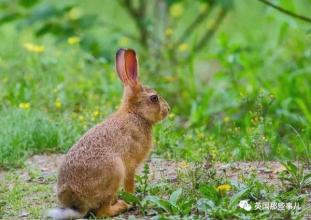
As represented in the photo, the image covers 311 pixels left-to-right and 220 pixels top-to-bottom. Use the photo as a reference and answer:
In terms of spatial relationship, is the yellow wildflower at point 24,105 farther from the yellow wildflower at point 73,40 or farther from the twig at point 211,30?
the twig at point 211,30

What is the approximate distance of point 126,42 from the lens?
10789mm

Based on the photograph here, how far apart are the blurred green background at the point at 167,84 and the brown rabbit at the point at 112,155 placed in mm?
551

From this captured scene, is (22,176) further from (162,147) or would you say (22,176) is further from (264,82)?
(264,82)

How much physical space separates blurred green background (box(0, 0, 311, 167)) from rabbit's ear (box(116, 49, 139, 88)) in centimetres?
72

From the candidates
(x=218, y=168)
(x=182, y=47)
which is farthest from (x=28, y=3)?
(x=218, y=168)

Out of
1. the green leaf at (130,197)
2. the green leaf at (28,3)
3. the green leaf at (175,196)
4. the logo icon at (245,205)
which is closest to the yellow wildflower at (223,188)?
the logo icon at (245,205)

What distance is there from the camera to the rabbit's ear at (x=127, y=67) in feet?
20.0

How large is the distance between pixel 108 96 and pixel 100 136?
2.64 metres

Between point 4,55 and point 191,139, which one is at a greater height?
point 4,55

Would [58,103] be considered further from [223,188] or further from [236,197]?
[236,197]

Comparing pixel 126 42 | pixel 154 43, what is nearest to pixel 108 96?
pixel 154 43

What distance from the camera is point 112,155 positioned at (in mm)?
5590

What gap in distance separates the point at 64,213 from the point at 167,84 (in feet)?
12.1

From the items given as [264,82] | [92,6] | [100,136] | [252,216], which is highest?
[92,6]
